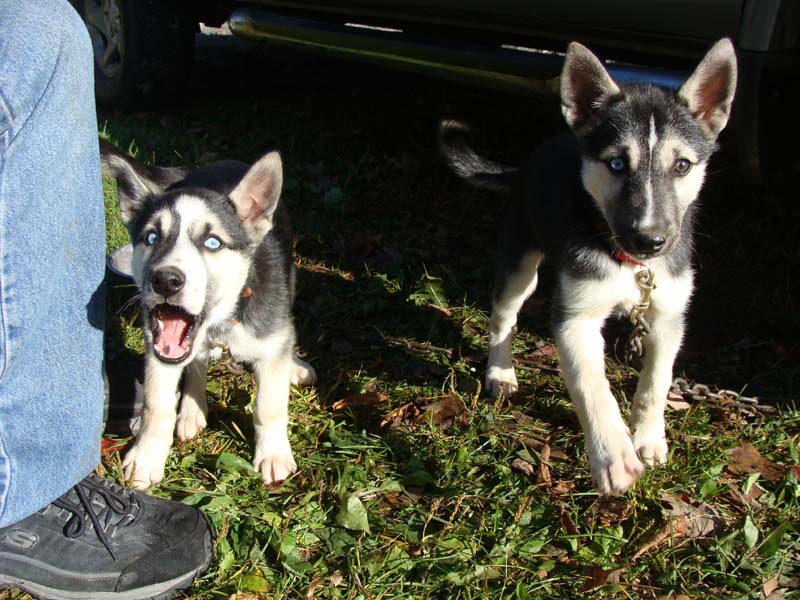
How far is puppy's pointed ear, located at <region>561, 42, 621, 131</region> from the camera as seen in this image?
9.84 feet

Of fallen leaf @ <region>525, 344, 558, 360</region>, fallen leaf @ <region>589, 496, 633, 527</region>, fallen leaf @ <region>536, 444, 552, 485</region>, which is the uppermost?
fallen leaf @ <region>589, 496, 633, 527</region>

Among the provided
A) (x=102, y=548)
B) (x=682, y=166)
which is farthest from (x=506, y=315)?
(x=102, y=548)

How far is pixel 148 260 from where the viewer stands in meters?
2.79

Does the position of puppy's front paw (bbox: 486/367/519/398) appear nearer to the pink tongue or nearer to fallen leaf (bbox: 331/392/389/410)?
fallen leaf (bbox: 331/392/389/410)

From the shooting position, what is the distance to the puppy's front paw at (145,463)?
2854mm

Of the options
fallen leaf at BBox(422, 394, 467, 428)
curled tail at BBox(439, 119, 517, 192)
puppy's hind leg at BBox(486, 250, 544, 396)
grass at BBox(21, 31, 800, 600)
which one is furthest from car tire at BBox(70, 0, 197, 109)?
fallen leaf at BBox(422, 394, 467, 428)

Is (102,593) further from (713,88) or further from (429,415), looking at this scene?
(713,88)

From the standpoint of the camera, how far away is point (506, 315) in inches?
141

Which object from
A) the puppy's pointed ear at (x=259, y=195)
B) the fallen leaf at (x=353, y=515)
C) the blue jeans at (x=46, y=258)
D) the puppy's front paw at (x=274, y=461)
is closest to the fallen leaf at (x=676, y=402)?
the fallen leaf at (x=353, y=515)

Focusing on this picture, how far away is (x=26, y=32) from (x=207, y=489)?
1.65m

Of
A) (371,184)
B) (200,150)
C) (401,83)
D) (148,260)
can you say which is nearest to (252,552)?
(148,260)

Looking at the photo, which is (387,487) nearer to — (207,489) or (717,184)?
(207,489)

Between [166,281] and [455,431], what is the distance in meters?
1.31

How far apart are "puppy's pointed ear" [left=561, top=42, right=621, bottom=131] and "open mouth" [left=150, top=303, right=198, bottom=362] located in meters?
1.69
